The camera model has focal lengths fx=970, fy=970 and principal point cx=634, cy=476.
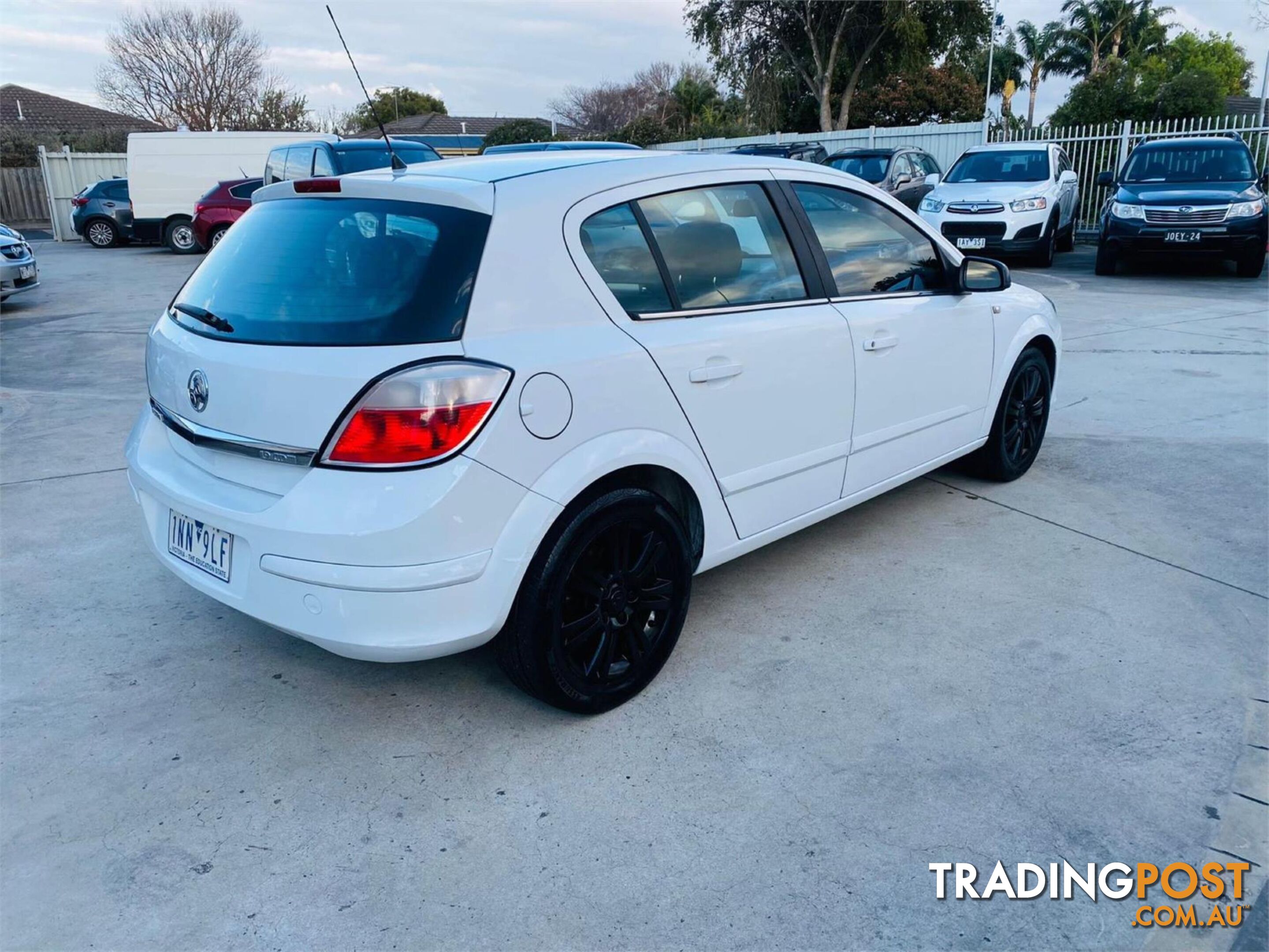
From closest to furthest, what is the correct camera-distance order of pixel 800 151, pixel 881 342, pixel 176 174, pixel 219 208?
pixel 881 342 < pixel 219 208 < pixel 800 151 < pixel 176 174

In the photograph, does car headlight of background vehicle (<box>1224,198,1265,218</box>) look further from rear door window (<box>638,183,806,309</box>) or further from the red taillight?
the red taillight

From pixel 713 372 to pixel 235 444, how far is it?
4.79 feet

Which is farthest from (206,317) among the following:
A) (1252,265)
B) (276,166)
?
(276,166)

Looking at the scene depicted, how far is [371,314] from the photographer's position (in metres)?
2.63

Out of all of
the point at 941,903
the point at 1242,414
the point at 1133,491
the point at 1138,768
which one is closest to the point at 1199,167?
the point at 1242,414

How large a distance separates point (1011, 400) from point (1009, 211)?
31.9 ft

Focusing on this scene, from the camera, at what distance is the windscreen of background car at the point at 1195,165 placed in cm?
1254

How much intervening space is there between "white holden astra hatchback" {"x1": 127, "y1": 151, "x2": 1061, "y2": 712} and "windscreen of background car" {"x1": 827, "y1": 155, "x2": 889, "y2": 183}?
1305cm

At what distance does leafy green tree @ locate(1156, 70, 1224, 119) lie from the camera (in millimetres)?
21406

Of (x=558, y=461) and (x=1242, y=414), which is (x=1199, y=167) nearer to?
(x=1242, y=414)

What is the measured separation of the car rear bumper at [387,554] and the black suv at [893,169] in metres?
14.1

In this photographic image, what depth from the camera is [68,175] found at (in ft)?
83.6

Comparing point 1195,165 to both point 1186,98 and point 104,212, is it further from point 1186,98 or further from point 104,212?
point 104,212

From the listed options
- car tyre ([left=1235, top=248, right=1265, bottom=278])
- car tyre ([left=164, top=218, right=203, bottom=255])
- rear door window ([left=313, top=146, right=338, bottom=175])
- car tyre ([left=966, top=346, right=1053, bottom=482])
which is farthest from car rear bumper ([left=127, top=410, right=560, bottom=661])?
car tyre ([left=164, top=218, right=203, bottom=255])
